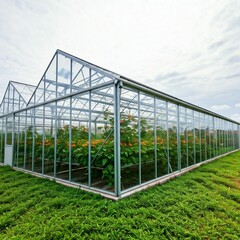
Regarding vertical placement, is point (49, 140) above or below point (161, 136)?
below

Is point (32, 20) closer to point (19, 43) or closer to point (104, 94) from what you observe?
point (19, 43)

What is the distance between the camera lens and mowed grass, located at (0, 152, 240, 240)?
2574mm

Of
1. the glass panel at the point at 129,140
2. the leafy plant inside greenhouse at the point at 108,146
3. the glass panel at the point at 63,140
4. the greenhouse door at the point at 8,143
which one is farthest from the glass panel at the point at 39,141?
the glass panel at the point at 129,140

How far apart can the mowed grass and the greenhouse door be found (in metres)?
3.89

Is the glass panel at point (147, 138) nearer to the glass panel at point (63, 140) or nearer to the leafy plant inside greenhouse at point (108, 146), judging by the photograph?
the leafy plant inside greenhouse at point (108, 146)

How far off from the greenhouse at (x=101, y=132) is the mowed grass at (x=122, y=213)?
527mm

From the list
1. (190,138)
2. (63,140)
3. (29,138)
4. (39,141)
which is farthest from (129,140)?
(29,138)

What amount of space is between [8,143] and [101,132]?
6.55 meters

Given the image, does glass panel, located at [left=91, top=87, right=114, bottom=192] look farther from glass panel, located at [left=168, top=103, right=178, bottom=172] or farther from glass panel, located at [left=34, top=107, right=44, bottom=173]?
glass panel, located at [left=34, top=107, right=44, bottom=173]

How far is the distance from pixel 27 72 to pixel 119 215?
1073cm

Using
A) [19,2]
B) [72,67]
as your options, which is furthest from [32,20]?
[72,67]

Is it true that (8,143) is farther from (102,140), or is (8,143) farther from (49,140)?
(102,140)

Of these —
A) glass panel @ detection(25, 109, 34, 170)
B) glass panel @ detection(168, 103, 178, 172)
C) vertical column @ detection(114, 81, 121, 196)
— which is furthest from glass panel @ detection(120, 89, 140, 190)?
glass panel @ detection(25, 109, 34, 170)

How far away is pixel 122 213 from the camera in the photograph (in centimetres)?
307
